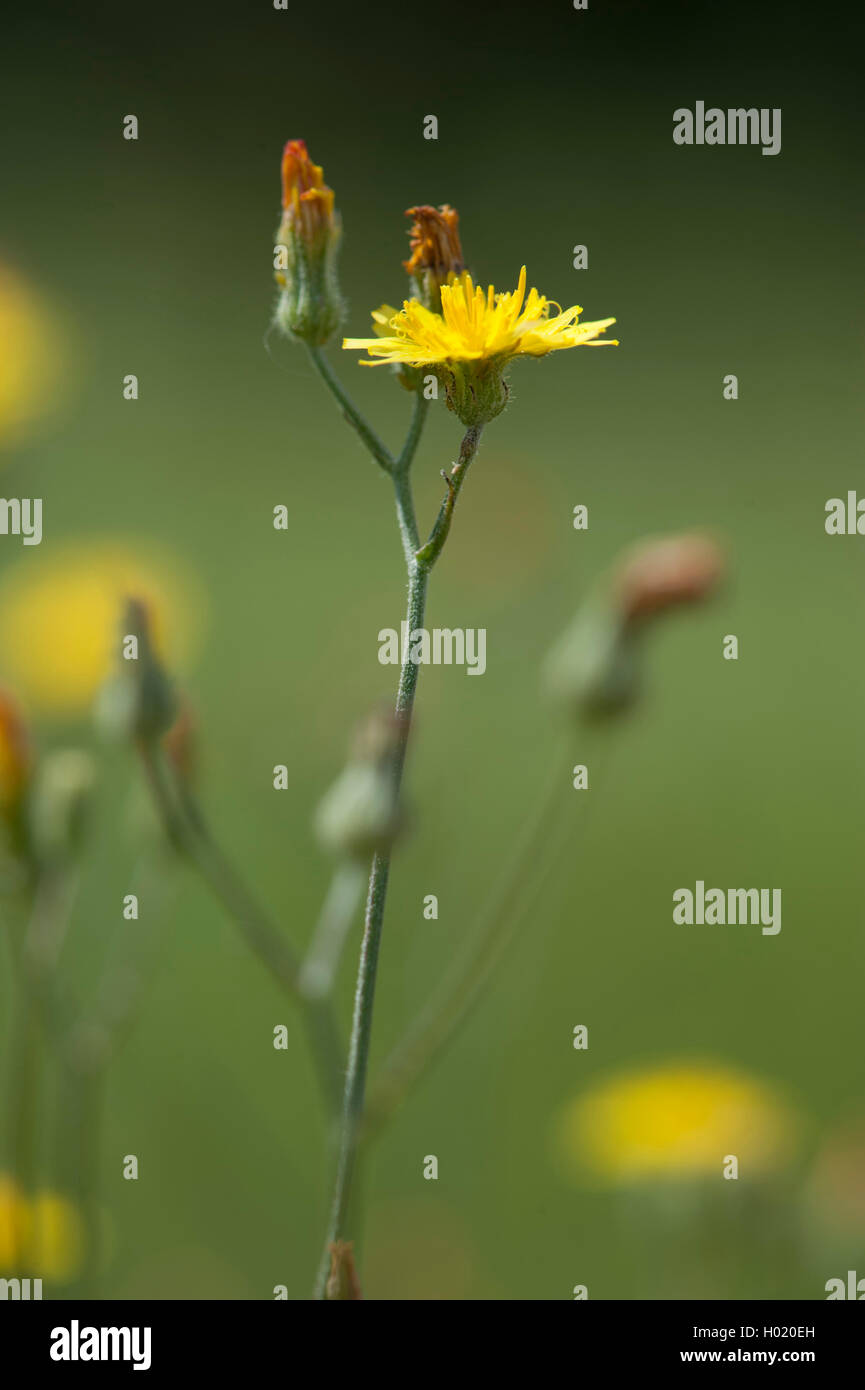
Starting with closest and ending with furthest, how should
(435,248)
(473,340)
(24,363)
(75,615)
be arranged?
(473,340) < (435,248) < (75,615) < (24,363)

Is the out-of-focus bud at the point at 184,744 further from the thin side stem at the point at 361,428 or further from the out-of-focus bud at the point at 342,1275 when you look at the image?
the out-of-focus bud at the point at 342,1275

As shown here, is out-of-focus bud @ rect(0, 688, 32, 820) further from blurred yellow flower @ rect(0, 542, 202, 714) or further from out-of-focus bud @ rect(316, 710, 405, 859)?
blurred yellow flower @ rect(0, 542, 202, 714)

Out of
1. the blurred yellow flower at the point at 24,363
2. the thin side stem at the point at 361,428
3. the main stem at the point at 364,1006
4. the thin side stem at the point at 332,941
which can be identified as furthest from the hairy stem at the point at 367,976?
the blurred yellow flower at the point at 24,363

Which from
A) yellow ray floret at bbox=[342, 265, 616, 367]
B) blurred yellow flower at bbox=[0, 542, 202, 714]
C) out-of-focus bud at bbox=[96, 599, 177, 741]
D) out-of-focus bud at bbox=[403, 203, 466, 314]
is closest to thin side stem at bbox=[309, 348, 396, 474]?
yellow ray floret at bbox=[342, 265, 616, 367]

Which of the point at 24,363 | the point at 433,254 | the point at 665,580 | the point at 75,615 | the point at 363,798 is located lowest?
the point at 363,798

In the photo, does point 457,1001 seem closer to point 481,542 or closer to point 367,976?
point 367,976

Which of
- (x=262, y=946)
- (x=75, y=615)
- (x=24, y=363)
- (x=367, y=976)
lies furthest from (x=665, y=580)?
(x=24, y=363)
